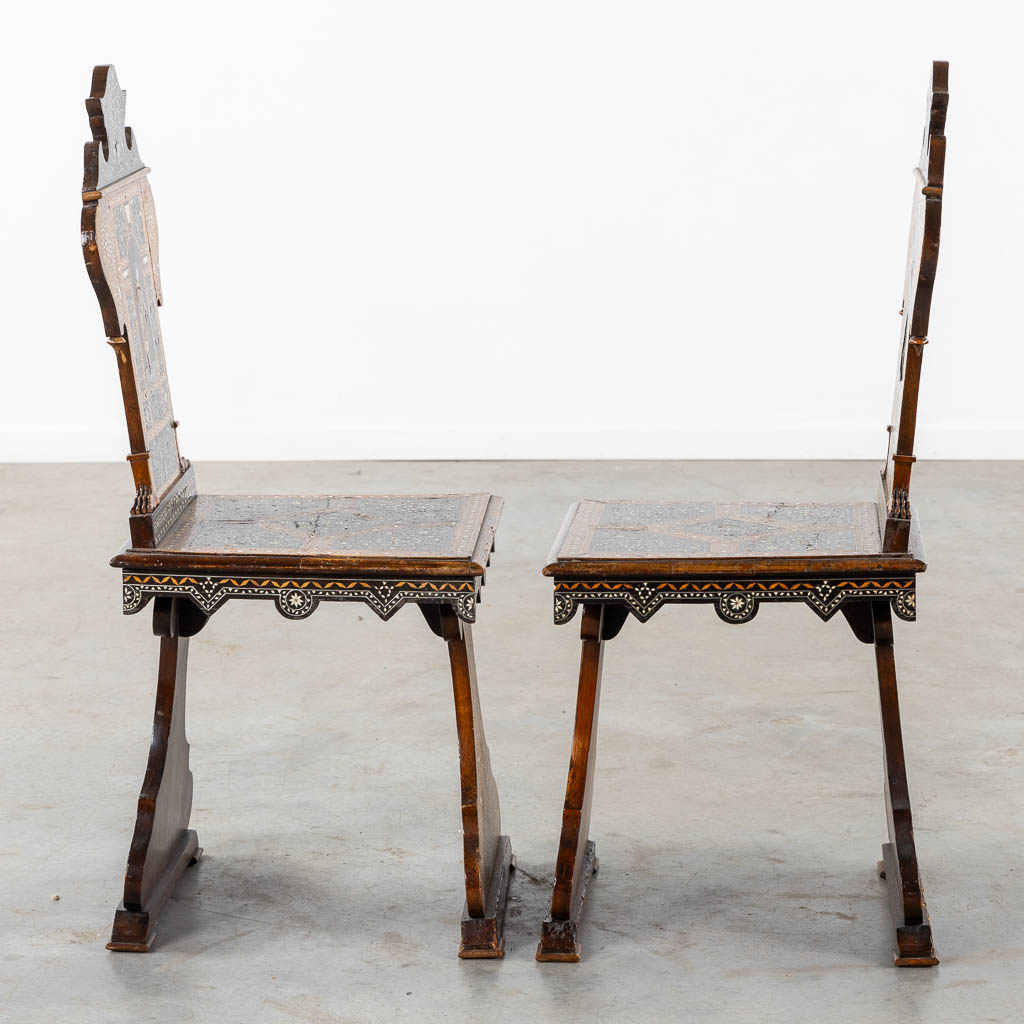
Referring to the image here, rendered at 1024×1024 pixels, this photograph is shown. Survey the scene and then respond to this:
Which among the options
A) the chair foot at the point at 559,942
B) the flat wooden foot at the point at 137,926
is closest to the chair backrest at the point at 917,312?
the chair foot at the point at 559,942

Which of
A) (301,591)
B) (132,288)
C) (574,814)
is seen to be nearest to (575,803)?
(574,814)

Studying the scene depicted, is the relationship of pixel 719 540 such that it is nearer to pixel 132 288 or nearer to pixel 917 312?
pixel 917 312

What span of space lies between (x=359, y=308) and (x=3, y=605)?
→ 8.46 ft

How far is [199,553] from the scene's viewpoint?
251cm

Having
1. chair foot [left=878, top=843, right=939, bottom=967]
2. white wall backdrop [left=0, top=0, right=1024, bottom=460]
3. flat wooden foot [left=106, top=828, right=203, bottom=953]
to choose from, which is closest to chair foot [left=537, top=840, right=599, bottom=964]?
chair foot [left=878, top=843, right=939, bottom=967]

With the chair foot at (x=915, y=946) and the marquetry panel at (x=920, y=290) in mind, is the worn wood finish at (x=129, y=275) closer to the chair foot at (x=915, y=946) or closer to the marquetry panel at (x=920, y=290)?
the marquetry panel at (x=920, y=290)

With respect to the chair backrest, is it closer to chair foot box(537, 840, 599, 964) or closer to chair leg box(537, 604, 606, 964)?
chair leg box(537, 604, 606, 964)

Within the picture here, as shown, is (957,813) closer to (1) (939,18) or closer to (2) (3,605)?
(2) (3,605)

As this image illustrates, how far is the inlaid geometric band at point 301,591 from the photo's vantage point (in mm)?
2449

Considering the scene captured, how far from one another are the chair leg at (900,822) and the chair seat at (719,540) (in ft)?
0.43

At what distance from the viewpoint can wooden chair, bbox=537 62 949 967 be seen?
2418 millimetres

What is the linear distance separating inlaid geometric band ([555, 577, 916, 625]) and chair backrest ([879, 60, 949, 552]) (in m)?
0.08

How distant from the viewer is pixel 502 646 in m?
4.23

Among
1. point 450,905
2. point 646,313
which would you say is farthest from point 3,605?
point 646,313
